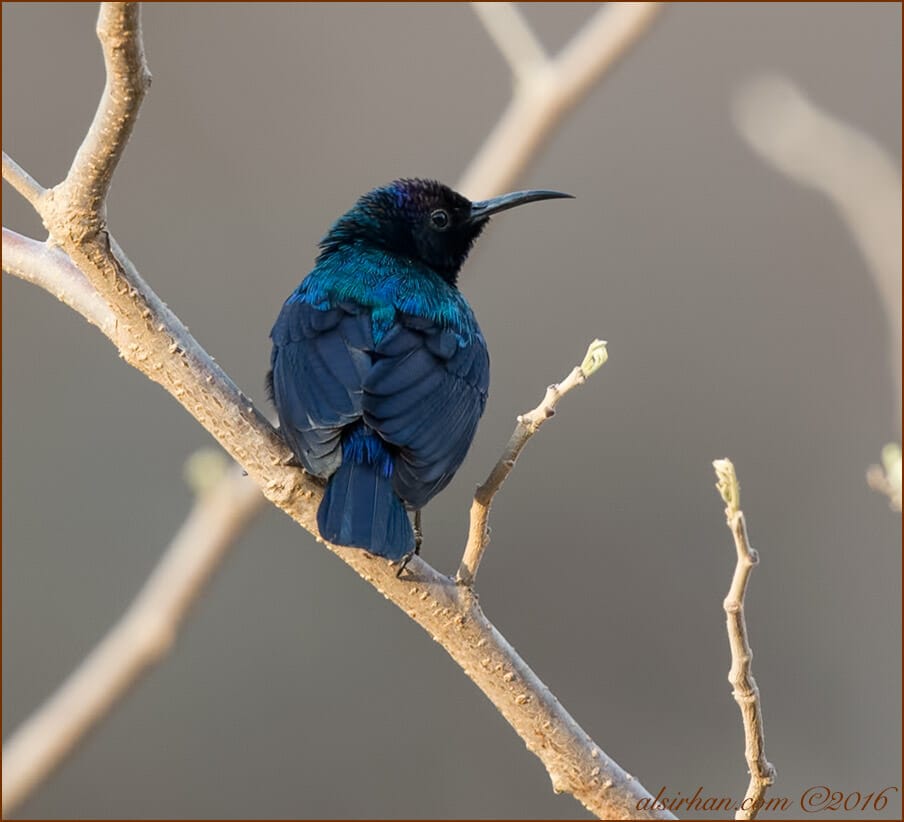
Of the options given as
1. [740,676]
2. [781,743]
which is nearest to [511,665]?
[740,676]

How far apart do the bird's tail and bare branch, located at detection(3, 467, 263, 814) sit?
0.49 meters

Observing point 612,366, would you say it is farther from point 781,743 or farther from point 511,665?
point 511,665

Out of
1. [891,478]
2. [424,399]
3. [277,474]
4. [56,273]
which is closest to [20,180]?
[56,273]

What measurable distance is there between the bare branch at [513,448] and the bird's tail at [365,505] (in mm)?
143

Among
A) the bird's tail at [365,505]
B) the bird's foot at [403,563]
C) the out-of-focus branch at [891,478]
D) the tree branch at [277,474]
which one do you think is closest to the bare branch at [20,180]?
the tree branch at [277,474]

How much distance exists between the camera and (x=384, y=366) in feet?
10.0

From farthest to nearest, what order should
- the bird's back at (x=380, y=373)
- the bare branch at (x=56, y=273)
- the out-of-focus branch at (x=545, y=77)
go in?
the out-of-focus branch at (x=545, y=77) < the bird's back at (x=380, y=373) < the bare branch at (x=56, y=273)

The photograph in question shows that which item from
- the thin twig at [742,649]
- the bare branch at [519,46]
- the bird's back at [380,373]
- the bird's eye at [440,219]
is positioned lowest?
the thin twig at [742,649]

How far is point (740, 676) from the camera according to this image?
6.99ft

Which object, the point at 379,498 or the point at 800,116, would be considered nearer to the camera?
the point at 379,498

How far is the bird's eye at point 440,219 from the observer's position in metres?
3.88

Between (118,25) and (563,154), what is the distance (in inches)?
172

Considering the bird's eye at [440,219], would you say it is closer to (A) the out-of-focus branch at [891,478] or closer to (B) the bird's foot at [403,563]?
(B) the bird's foot at [403,563]

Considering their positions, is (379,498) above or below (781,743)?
above
